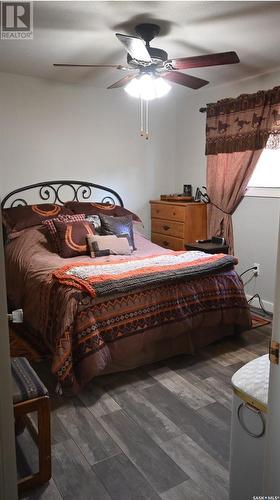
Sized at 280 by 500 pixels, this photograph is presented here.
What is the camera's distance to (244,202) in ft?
13.0

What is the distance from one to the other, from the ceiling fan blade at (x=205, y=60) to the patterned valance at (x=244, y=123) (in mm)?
1303

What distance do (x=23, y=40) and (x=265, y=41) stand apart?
1857mm

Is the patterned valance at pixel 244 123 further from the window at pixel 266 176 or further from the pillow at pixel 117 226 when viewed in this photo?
the pillow at pixel 117 226

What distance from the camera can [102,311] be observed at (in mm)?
2387

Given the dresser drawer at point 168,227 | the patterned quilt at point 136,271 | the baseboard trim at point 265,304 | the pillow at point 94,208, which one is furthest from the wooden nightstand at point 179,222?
the patterned quilt at point 136,271

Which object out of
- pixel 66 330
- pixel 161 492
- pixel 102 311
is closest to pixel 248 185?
pixel 102 311

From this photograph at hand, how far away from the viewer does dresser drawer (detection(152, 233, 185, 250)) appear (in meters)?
4.32

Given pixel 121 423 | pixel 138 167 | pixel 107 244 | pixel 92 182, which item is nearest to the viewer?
pixel 121 423

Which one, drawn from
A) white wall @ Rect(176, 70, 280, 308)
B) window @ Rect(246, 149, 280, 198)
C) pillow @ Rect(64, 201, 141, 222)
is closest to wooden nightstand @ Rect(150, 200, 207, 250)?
white wall @ Rect(176, 70, 280, 308)

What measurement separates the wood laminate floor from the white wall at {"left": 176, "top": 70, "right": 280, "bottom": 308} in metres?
1.42

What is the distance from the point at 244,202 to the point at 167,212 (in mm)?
965

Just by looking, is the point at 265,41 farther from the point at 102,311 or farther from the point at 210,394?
the point at 210,394

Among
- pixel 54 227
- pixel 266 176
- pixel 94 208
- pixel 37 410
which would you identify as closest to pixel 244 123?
pixel 266 176

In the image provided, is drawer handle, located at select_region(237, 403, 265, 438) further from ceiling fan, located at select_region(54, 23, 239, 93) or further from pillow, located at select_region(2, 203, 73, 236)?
pillow, located at select_region(2, 203, 73, 236)
